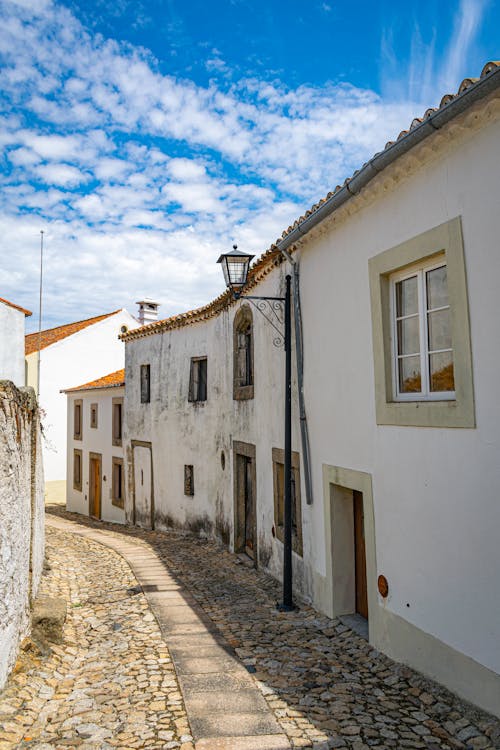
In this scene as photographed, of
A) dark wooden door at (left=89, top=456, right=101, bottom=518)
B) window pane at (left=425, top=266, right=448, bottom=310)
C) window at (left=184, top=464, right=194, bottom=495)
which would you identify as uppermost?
window pane at (left=425, top=266, right=448, bottom=310)

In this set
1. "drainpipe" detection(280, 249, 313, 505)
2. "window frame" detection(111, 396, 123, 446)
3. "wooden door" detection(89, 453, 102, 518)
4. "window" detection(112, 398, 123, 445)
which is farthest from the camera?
"wooden door" detection(89, 453, 102, 518)

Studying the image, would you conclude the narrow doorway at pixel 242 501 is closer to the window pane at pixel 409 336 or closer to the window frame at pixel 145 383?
the window pane at pixel 409 336

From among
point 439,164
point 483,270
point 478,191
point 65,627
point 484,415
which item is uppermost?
point 439,164

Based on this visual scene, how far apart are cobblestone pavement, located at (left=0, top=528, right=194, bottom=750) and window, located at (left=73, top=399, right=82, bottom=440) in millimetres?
15850

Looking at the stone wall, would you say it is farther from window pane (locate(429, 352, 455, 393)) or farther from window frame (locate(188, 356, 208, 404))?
window frame (locate(188, 356, 208, 404))

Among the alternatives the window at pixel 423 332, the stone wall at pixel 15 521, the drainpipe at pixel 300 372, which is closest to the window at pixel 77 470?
the stone wall at pixel 15 521

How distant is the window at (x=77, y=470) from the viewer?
23656 millimetres

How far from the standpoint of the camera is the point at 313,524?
7594 millimetres

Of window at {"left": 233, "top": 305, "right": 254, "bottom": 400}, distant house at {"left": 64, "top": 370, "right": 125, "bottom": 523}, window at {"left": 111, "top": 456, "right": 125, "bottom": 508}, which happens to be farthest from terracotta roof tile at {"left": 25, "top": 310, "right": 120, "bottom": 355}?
window at {"left": 233, "top": 305, "right": 254, "bottom": 400}

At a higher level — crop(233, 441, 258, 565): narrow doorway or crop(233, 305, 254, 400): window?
crop(233, 305, 254, 400): window

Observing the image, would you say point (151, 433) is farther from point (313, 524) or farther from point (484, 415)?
point (484, 415)

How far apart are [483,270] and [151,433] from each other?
1388 cm

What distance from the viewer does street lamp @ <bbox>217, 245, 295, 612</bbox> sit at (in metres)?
7.70

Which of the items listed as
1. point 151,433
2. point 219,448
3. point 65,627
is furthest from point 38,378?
point 65,627
